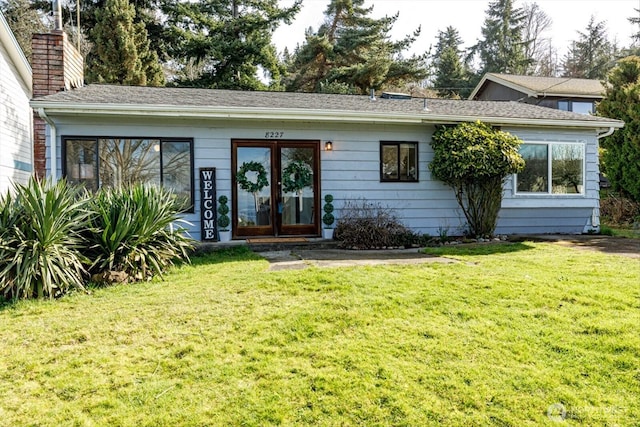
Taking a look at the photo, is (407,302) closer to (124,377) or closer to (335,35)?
(124,377)

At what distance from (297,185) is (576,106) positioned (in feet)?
63.6

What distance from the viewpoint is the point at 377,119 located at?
7828 millimetres

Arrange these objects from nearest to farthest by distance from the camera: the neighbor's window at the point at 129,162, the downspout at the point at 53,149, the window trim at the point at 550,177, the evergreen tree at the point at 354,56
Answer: the downspout at the point at 53,149, the neighbor's window at the point at 129,162, the window trim at the point at 550,177, the evergreen tree at the point at 354,56

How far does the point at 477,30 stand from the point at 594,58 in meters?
8.93

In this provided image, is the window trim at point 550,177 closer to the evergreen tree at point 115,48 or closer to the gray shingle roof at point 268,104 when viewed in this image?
the gray shingle roof at point 268,104

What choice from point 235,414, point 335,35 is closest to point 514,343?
point 235,414

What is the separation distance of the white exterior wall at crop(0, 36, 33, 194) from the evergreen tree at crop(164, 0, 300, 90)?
7579mm

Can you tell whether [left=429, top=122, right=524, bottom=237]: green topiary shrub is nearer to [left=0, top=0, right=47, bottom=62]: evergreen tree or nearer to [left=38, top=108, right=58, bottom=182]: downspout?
[left=38, top=108, right=58, bottom=182]: downspout

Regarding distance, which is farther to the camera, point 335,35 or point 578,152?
point 335,35

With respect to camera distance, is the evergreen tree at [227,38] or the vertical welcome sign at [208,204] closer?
the vertical welcome sign at [208,204]

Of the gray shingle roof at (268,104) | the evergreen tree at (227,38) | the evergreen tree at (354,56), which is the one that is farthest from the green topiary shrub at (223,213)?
the evergreen tree at (354,56)

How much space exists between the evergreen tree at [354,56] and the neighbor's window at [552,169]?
→ 11.9 m

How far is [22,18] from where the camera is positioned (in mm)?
17188

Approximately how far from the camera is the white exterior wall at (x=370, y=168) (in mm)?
7414
